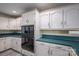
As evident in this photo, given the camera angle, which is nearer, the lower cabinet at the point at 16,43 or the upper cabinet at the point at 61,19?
the upper cabinet at the point at 61,19

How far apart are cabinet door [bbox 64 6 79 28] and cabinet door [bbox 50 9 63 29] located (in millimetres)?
80

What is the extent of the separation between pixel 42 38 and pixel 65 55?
18.5 inches

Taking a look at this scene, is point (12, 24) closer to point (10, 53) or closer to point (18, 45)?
point (18, 45)

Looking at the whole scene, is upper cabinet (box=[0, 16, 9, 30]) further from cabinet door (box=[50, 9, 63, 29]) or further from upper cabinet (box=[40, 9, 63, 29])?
cabinet door (box=[50, 9, 63, 29])

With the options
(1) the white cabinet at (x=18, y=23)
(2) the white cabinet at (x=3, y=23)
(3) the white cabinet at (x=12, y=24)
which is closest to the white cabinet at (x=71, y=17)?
(1) the white cabinet at (x=18, y=23)

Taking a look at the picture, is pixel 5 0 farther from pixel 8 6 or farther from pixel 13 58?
pixel 13 58

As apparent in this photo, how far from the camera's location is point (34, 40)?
3.66 ft

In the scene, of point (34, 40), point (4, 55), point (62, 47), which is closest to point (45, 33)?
point (34, 40)

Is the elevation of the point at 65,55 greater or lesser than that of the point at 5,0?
lesser

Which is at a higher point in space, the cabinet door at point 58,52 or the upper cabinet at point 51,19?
the upper cabinet at point 51,19

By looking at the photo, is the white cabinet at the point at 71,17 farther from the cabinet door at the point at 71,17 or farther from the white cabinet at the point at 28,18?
the white cabinet at the point at 28,18

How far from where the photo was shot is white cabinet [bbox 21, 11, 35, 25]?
1.05m

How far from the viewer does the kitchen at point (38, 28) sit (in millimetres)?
1006

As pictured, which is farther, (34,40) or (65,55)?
(34,40)
